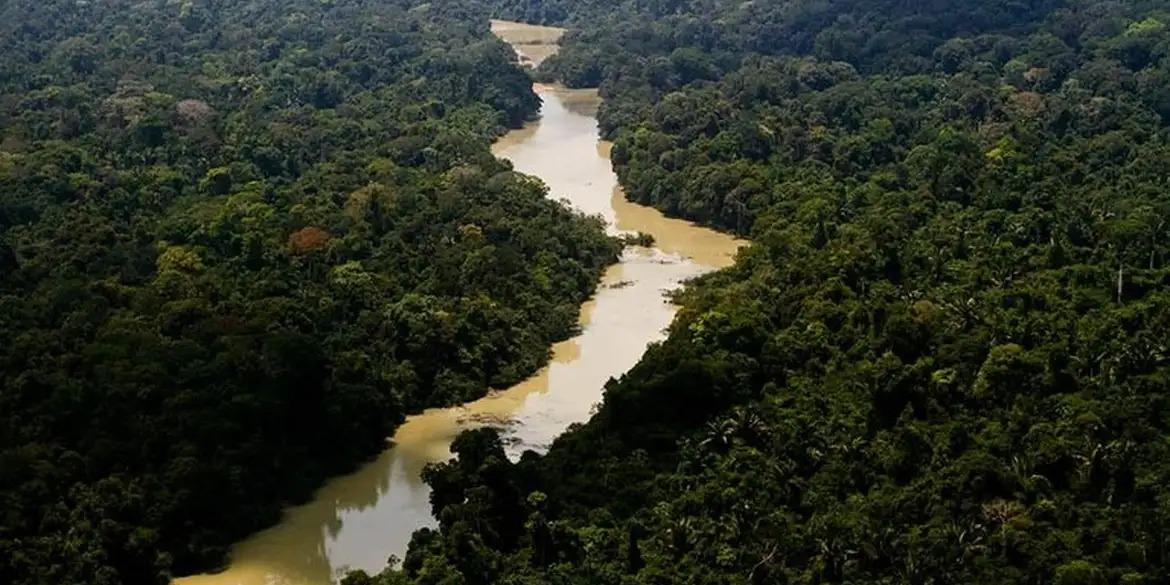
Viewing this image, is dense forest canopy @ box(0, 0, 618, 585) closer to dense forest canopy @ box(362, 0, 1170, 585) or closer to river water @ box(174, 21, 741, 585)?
river water @ box(174, 21, 741, 585)

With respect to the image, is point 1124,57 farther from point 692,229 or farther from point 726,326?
point 726,326

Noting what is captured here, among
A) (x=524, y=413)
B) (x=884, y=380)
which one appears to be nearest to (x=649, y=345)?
(x=524, y=413)

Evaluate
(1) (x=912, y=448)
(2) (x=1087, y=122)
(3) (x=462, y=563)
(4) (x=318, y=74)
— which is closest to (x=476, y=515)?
(3) (x=462, y=563)

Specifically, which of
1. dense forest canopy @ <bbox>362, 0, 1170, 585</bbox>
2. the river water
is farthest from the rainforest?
the river water

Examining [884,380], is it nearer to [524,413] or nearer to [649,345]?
[649,345]

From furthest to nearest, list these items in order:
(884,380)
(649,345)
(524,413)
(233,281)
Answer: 1. (233,281)
2. (649,345)
3. (524,413)
4. (884,380)

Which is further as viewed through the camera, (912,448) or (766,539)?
(912,448)

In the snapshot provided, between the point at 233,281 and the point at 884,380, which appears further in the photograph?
the point at 233,281

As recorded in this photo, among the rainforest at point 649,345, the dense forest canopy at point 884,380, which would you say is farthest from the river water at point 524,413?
the dense forest canopy at point 884,380
